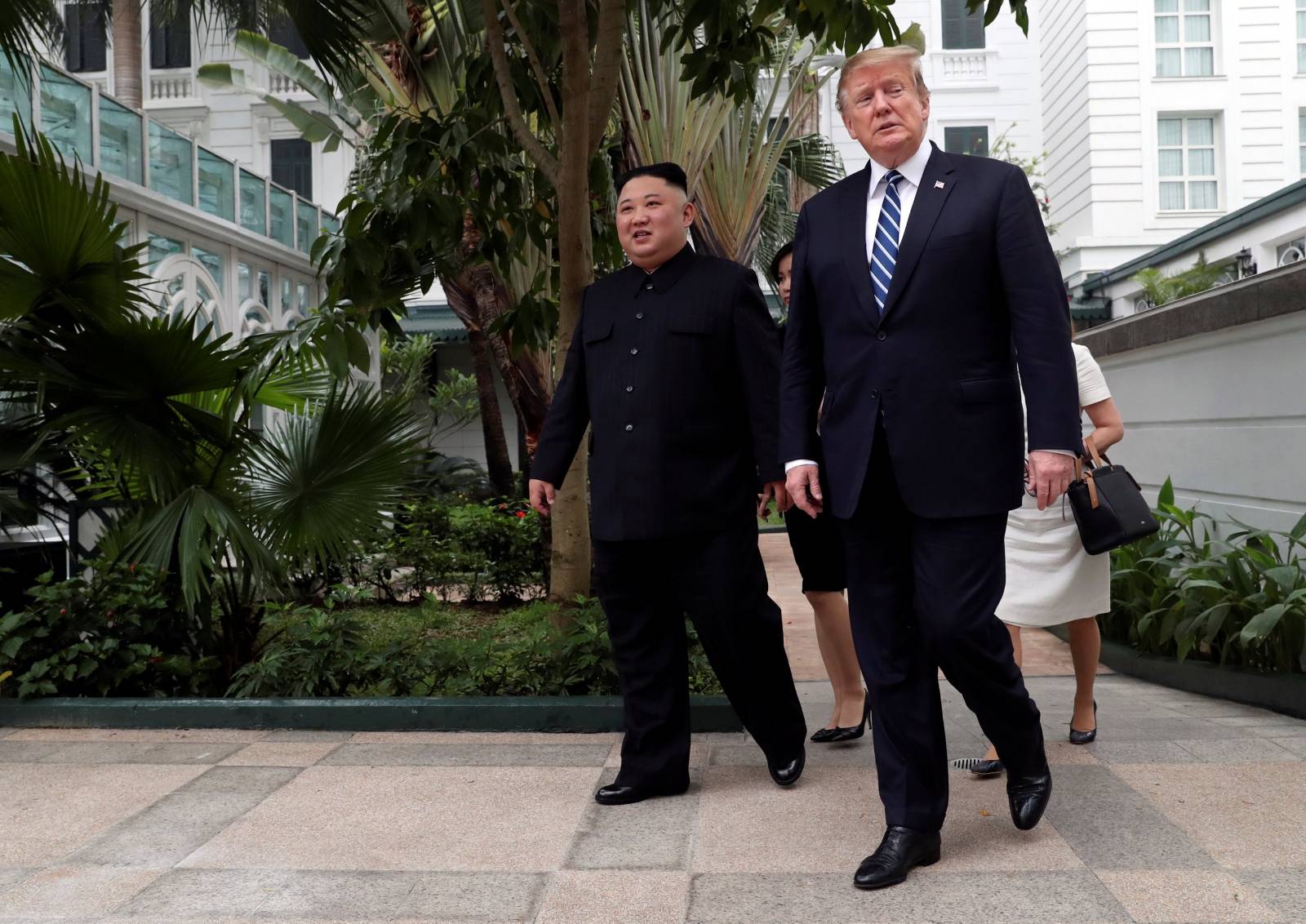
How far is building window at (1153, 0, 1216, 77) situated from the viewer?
2095cm

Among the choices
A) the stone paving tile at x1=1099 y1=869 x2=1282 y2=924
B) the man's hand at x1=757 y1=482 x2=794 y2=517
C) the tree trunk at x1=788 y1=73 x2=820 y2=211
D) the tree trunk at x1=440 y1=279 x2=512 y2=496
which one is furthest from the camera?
the tree trunk at x1=440 y1=279 x2=512 y2=496

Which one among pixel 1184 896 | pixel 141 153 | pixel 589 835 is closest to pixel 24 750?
pixel 589 835

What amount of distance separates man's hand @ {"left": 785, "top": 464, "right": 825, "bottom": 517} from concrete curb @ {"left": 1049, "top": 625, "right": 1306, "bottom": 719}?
2801 millimetres

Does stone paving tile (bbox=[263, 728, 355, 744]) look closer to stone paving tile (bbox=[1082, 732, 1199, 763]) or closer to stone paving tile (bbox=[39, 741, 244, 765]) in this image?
stone paving tile (bbox=[39, 741, 244, 765])

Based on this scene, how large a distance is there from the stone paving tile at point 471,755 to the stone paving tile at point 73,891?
3.79 ft

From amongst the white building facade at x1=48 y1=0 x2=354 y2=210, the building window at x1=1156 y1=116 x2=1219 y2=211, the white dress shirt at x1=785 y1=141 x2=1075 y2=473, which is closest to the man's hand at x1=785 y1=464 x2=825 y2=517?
the white dress shirt at x1=785 y1=141 x2=1075 y2=473

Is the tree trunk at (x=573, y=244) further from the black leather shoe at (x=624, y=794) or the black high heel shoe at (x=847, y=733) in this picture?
the black leather shoe at (x=624, y=794)

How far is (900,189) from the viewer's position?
3.25 m

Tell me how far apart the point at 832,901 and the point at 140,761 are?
8.98 feet

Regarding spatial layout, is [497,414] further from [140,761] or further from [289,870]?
[289,870]

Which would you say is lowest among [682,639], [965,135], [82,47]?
[682,639]

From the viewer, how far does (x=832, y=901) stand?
114 inches

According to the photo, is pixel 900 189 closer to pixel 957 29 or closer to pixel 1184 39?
pixel 1184 39

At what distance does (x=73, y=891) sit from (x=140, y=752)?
62.4 inches
